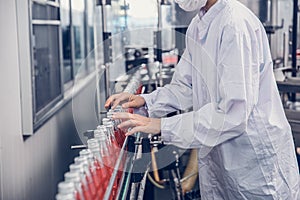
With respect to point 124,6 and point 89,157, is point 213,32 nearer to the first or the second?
point 89,157

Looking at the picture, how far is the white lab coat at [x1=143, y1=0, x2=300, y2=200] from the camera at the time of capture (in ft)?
5.00

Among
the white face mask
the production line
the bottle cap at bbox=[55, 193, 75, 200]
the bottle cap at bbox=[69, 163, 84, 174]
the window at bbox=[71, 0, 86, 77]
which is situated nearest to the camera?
the bottle cap at bbox=[55, 193, 75, 200]

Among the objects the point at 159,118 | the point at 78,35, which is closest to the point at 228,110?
the point at 159,118

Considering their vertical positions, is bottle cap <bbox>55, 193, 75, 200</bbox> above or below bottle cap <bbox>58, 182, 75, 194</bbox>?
below

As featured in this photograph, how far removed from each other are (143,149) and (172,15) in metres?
2.13

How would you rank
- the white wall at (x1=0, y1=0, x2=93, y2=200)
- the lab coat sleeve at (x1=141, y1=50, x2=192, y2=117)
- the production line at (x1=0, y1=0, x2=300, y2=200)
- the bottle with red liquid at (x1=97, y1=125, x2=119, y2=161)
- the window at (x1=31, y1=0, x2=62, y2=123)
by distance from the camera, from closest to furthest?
the bottle with red liquid at (x1=97, y1=125, x2=119, y2=161) → the production line at (x1=0, y1=0, x2=300, y2=200) → the lab coat sleeve at (x1=141, y1=50, x2=192, y2=117) → the white wall at (x1=0, y1=0, x2=93, y2=200) → the window at (x1=31, y1=0, x2=62, y2=123)

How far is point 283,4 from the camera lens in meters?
4.80

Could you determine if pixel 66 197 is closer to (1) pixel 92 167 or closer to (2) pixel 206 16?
(1) pixel 92 167

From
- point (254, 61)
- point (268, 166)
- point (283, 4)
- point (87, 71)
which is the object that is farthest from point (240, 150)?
point (283, 4)

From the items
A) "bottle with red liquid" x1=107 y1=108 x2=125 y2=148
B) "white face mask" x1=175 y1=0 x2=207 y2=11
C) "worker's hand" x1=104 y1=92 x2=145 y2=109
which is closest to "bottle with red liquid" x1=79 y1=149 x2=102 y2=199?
"bottle with red liquid" x1=107 y1=108 x2=125 y2=148

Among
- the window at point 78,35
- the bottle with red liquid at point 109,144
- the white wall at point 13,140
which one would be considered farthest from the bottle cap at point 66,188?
the window at point 78,35

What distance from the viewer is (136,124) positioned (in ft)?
4.69

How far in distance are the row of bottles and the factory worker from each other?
76 millimetres

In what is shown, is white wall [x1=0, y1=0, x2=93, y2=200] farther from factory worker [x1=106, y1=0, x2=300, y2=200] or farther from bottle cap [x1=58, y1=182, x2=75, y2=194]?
bottle cap [x1=58, y1=182, x2=75, y2=194]
